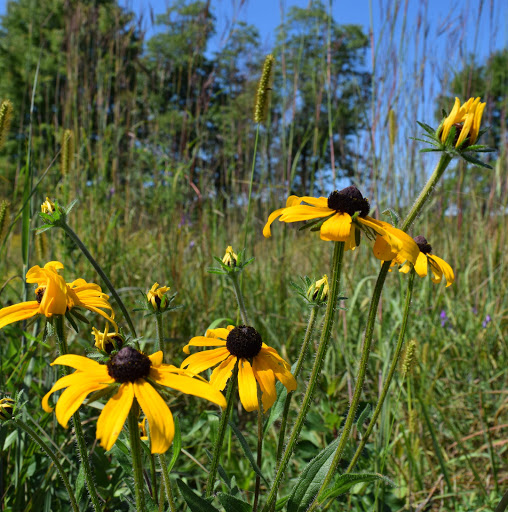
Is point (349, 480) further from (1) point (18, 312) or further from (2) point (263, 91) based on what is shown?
(2) point (263, 91)

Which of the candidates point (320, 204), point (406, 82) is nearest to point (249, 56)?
point (406, 82)

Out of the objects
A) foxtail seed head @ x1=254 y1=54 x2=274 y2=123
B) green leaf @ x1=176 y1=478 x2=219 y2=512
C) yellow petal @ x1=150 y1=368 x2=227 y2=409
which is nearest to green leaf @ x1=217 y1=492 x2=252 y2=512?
green leaf @ x1=176 y1=478 x2=219 y2=512

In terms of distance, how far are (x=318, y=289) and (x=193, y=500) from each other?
1.50ft

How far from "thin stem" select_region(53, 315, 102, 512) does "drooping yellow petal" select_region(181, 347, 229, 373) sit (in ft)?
0.67

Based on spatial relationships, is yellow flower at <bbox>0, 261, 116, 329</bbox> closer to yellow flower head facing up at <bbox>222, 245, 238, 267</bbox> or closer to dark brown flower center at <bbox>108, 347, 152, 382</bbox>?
dark brown flower center at <bbox>108, 347, 152, 382</bbox>

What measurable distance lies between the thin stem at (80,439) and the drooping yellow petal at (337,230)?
0.49 m

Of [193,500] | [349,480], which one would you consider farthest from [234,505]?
[349,480]

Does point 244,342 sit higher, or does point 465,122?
point 465,122

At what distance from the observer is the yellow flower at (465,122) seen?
734 millimetres

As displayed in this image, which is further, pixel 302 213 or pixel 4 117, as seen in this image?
pixel 4 117

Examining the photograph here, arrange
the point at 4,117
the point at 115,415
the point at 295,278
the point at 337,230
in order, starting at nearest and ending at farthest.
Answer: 1. the point at 115,415
2. the point at 337,230
3. the point at 4,117
4. the point at 295,278

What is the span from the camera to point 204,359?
844 mm

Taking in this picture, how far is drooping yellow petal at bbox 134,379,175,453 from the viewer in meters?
0.59

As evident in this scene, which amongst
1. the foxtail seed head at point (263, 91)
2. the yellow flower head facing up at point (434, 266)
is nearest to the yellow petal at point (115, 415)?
the yellow flower head facing up at point (434, 266)
